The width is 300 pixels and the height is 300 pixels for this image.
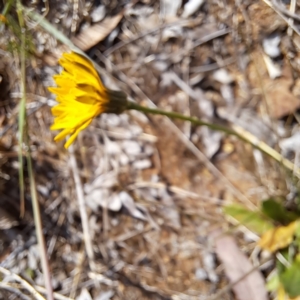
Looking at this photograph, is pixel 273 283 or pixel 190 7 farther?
pixel 190 7

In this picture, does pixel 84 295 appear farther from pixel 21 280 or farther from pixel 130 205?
pixel 130 205

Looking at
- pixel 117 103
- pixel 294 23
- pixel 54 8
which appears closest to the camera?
pixel 117 103

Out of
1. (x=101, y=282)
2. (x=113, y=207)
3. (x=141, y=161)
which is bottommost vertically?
(x=101, y=282)

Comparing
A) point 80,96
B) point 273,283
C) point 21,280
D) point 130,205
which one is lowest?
point 273,283

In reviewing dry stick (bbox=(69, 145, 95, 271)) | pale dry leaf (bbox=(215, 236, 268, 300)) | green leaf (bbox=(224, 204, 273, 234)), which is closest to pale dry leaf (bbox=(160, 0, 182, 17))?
dry stick (bbox=(69, 145, 95, 271))

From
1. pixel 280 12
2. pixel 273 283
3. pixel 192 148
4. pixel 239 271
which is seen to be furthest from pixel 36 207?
pixel 280 12

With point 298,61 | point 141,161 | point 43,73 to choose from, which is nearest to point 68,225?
point 141,161

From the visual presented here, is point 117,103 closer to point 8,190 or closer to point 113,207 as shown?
point 113,207
